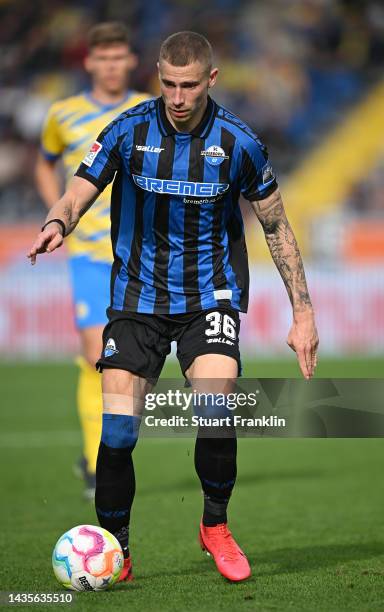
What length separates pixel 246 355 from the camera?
1639 centimetres

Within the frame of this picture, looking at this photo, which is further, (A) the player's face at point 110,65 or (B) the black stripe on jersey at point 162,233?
(A) the player's face at point 110,65

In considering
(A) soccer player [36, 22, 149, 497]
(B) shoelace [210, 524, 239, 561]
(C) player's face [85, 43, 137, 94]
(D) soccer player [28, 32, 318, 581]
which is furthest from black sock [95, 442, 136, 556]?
(C) player's face [85, 43, 137, 94]

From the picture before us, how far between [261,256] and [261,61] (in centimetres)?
459

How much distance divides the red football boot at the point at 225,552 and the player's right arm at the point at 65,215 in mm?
1378

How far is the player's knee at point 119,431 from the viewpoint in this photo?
4.49m

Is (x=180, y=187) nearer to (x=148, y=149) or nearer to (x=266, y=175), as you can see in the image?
(x=148, y=149)

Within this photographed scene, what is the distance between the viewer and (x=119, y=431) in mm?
4488

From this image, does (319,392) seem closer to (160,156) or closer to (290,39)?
(160,156)

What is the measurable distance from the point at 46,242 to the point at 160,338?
702mm

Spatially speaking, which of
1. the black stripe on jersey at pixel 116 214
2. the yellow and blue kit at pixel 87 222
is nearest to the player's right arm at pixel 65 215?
the black stripe on jersey at pixel 116 214

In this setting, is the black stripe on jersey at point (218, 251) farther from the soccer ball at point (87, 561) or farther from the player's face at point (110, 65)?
the player's face at point (110, 65)

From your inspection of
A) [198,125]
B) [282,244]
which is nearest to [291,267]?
[282,244]

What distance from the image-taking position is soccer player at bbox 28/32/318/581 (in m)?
4.50

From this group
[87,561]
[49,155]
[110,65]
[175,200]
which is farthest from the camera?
[49,155]
